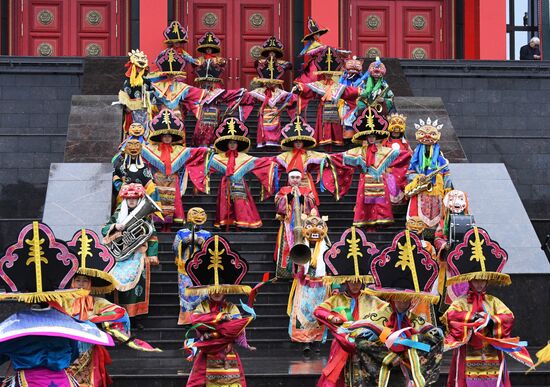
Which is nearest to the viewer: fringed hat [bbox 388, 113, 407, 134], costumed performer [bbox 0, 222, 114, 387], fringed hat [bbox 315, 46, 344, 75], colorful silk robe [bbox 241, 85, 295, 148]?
costumed performer [bbox 0, 222, 114, 387]

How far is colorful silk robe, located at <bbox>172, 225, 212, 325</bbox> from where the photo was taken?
54.2 feet

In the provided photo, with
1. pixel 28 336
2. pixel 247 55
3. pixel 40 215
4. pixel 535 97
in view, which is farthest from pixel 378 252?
pixel 247 55

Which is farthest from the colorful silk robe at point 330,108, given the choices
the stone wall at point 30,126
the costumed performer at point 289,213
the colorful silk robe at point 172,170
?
the costumed performer at point 289,213

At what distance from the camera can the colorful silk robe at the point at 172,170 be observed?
747 inches

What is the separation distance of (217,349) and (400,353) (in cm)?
164

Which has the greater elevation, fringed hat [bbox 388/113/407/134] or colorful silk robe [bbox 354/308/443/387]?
fringed hat [bbox 388/113/407/134]

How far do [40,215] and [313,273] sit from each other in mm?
5254

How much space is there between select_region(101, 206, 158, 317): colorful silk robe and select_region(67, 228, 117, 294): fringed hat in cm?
370

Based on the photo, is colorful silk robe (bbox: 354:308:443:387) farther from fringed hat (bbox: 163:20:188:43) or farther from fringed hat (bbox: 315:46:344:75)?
fringed hat (bbox: 163:20:188:43)

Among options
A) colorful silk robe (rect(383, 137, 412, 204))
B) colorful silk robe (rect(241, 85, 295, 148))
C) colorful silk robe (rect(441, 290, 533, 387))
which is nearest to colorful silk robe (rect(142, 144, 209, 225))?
colorful silk robe (rect(383, 137, 412, 204))

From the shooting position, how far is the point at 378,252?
1309cm

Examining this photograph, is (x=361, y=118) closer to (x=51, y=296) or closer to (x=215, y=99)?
(x=215, y=99)

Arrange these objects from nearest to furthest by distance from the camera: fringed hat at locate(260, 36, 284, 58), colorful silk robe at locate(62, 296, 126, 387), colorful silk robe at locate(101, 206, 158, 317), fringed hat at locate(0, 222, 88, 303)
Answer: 1. fringed hat at locate(0, 222, 88, 303)
2. colorful silk robe at locate(62, 296, 126, 387)
3. colorful silk robe at locate(101, 206, 158, 317)
4. fringed hat at locate(260, 36, 284, 58)

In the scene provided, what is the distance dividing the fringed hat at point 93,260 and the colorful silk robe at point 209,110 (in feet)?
31.3
